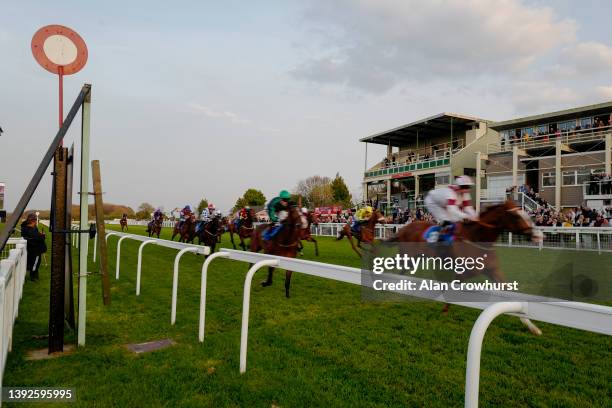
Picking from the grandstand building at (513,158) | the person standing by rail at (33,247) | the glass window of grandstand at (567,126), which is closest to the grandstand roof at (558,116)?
the grandstand building at (513,158)

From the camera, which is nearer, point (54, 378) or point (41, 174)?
point (41, 174)

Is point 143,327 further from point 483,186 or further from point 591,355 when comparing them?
point 483,186

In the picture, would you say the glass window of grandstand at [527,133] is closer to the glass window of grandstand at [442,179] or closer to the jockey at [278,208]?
the glass window of grandstand at [442,179]

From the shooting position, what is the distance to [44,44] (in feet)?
11.8

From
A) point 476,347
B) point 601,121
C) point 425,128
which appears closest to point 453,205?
point 476,347

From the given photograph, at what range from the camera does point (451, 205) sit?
5160 mm

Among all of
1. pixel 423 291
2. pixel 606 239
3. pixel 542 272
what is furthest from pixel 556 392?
pixel 606 239

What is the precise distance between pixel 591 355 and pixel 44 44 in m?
5.41

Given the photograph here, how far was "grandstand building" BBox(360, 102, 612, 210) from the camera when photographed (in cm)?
2075

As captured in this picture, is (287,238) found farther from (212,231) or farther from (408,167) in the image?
(408,167)

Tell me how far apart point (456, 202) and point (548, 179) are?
2069cm

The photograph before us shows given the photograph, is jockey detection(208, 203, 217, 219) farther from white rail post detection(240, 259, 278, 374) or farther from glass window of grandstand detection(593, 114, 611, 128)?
glass window of grandstand detection(593, 114, 611, 128)

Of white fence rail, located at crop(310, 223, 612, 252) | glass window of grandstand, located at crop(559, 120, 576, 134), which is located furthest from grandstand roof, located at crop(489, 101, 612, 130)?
white fence rail, located at crop(310, 223, 612, 252)

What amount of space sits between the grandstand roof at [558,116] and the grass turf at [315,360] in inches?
902
